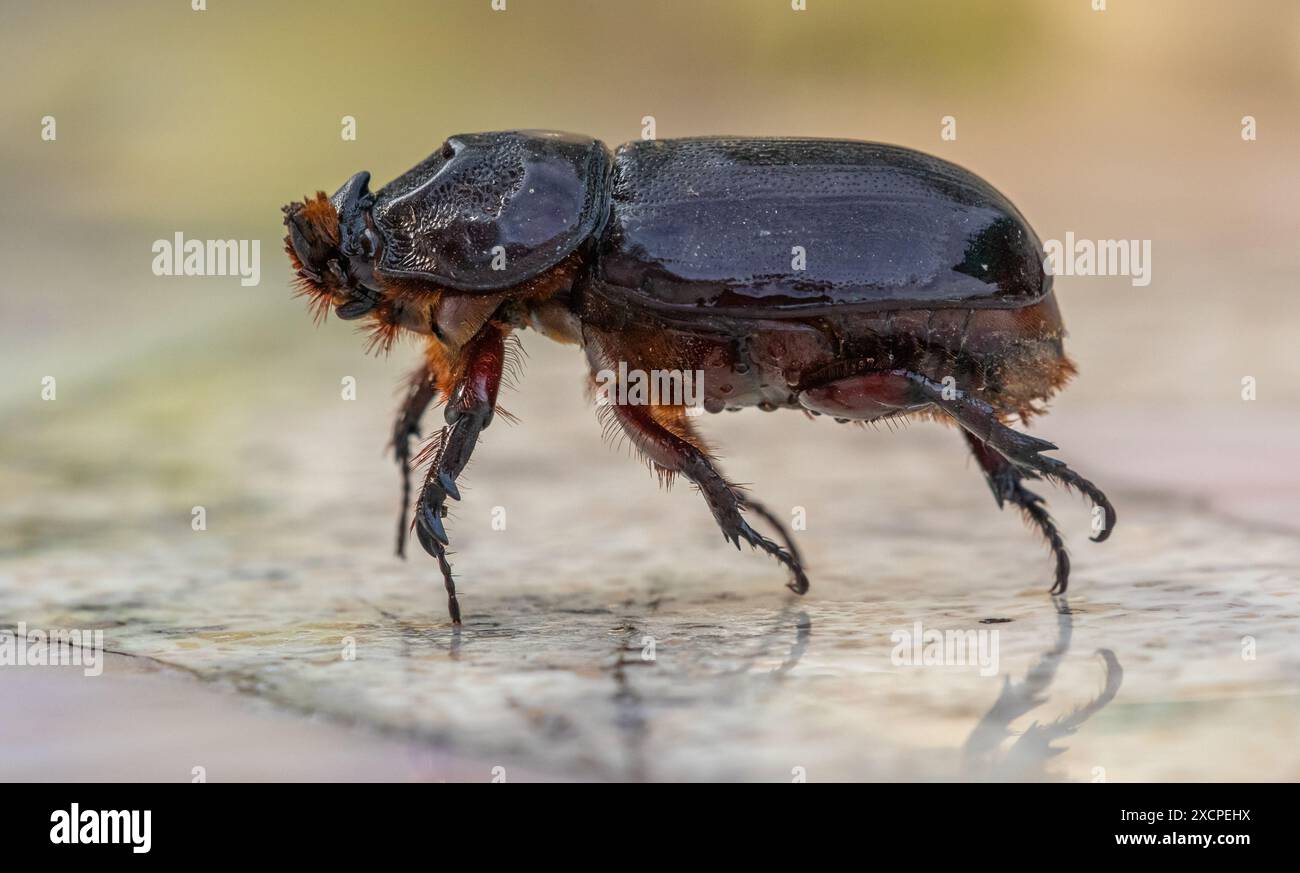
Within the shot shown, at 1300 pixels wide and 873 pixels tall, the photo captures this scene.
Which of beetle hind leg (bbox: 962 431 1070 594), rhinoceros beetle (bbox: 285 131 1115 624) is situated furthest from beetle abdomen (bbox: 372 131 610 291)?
beetle hind leg (bbox: 962 431 1070 594)

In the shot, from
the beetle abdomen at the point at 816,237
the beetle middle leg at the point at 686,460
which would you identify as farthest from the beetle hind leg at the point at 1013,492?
the beetle middle leg at the point at 686,460

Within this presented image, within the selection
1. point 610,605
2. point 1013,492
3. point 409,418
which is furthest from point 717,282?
point 409,418

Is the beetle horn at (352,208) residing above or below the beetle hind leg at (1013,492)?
above

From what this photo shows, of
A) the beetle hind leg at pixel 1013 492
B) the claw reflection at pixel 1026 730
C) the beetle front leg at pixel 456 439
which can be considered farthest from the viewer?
the beetle hind leg at pixel 1013 492

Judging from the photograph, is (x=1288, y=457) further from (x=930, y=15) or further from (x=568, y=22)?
(x=568, y=22)

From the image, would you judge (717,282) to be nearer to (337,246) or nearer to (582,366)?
(337,246)

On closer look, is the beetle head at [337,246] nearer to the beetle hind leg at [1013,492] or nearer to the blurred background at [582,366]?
the blurred background at [582,366]
